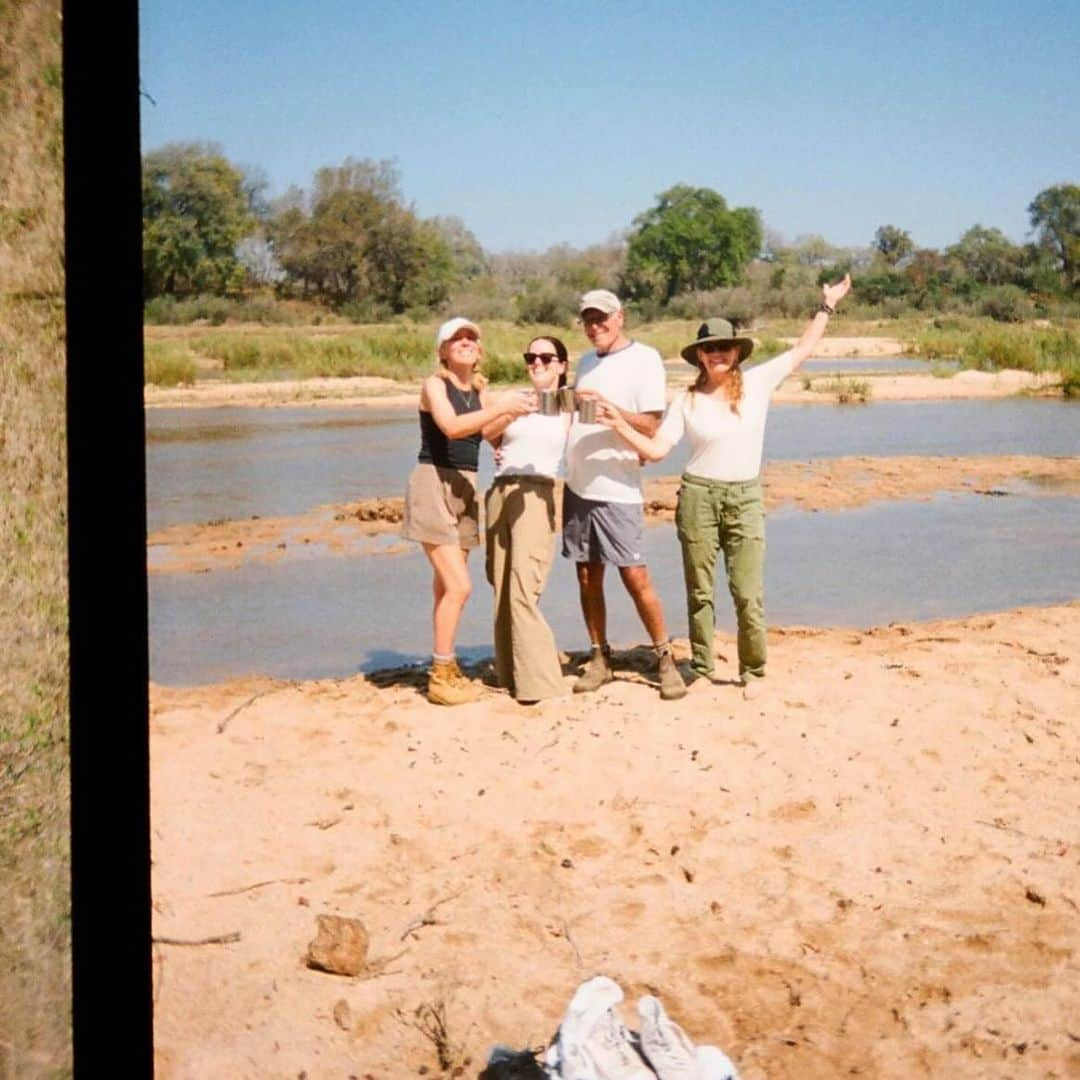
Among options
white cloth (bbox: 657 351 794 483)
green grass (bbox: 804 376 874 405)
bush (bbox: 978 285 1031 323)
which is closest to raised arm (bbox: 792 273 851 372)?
white cloth (bbox: 657 351 794 483)

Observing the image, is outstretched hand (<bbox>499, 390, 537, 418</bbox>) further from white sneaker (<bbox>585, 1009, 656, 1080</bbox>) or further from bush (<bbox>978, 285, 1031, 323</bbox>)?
bush (<bbox>978, 285, 1031, 323</bbox>)

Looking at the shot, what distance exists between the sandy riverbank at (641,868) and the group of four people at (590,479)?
1.18 feet

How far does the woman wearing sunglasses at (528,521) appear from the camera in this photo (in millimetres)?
5199

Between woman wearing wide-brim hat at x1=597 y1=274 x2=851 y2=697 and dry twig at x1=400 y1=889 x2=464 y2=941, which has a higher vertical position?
woman wearing wide-brim hat at x1=597 y1=274 x2=851 y2=697

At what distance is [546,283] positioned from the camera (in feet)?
173

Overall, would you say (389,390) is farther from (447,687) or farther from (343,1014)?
(343,1014)

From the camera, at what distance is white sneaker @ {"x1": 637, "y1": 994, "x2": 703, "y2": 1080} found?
7.39ft

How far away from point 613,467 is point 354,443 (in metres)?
11.1

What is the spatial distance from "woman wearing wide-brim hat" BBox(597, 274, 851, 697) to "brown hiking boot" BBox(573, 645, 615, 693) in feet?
1.45

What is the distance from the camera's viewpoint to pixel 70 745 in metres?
1.11

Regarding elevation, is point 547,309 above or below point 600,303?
above

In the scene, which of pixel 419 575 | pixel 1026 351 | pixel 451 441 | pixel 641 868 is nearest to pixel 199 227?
pixel 1026 351

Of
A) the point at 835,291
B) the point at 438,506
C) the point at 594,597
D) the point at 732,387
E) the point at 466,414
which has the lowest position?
the point at 594,597

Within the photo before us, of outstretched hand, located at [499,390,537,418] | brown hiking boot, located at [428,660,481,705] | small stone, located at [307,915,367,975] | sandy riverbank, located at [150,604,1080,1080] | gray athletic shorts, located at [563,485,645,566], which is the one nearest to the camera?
sandy riverbank, located at [150,604,1080,1080]
